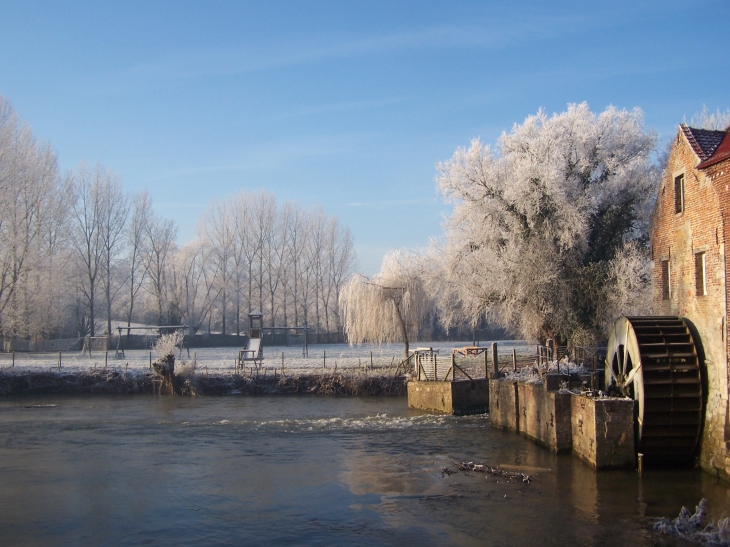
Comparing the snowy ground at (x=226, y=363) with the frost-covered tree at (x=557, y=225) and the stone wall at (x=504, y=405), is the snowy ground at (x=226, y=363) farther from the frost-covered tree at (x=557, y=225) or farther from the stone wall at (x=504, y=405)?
the stone wall at (x=504, y=405)

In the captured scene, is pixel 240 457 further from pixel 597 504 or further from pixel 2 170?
pixel 2 170

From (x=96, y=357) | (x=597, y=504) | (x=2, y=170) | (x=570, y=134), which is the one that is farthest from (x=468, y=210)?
(x=2, y=170)

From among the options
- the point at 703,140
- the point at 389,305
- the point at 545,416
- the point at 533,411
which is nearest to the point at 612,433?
the point at 545,416

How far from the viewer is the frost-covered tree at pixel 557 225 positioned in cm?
2700

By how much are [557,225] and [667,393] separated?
549 inches

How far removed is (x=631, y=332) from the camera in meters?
15.5

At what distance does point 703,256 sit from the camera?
14.4 metres

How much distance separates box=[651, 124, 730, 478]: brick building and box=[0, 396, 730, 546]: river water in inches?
52.2

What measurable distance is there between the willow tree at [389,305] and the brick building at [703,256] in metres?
18.9

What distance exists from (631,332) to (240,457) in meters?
9.67

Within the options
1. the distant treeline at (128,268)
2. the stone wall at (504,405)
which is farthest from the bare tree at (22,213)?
the stone wall at (504,405)

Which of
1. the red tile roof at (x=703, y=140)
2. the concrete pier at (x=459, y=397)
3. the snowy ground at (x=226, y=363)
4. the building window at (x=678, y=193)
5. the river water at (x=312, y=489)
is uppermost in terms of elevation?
the red tile roof at (x=703, y=140)

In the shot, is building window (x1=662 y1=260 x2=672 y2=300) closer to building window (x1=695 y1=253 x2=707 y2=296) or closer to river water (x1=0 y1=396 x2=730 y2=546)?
building window (x1=695 y1=253 x2=707 y2=296)

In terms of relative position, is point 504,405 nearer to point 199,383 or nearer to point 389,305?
point 389,305
